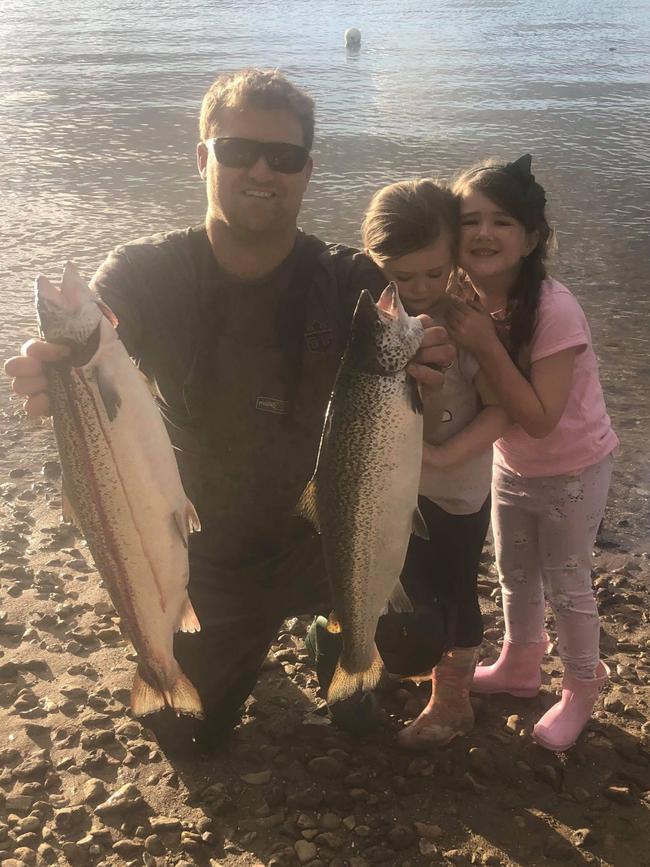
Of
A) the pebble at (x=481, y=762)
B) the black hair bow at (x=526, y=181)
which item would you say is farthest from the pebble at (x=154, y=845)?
the black hair bow at (x=526, y=181)

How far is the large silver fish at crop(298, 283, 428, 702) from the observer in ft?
10.3

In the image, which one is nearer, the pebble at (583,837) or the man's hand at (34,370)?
the man's hand at (34,370)

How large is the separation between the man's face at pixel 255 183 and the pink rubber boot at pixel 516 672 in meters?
2.36

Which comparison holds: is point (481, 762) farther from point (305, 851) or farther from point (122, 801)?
point (122, 801)

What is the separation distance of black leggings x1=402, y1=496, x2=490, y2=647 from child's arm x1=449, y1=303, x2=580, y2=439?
1.84ft

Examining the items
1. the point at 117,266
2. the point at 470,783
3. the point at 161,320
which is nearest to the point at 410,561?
the point at 470,783

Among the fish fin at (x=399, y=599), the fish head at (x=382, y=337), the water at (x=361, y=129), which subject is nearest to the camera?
the fish head at (x=382, y=337)

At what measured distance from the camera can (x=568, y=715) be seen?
427 centimetres

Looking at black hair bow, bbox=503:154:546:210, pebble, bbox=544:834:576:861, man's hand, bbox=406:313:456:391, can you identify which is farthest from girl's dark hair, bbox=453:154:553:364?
pebble, bbox=544:834:576:861

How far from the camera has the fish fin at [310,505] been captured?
3.35 m

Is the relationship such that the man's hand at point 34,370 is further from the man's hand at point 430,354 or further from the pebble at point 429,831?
the pebble at point 429,831

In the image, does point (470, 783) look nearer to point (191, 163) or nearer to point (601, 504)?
point (601, 504)

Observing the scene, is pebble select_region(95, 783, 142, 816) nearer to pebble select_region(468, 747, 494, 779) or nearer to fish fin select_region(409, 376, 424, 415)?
pebble select_region(468, 747, 494, 779)

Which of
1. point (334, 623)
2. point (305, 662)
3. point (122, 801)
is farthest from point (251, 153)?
point (122, 801)
